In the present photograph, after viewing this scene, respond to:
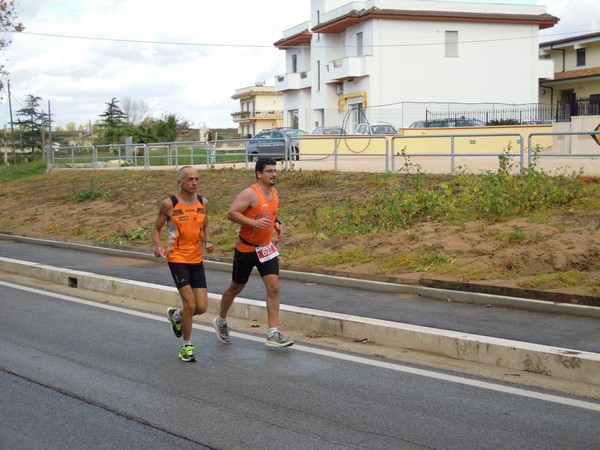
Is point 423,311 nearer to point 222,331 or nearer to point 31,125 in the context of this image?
point 222,331

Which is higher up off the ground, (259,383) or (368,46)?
(368,46)

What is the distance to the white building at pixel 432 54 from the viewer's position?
164ft

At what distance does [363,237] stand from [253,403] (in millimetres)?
8631

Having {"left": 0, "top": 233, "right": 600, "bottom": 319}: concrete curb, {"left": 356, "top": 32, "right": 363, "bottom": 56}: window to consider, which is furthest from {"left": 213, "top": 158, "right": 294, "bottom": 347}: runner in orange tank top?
{"left": 356, "top": 32, "right": 363, "bottom": 56}: window

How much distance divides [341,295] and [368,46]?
134 ft

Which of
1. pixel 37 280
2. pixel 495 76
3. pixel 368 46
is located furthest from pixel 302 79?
pixel 37 280

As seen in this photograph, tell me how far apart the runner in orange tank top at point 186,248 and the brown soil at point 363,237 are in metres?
4.07

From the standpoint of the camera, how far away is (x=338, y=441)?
564 cm

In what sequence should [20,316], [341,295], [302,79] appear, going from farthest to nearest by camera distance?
1. [302,79]
2. [341,295]
3. [20,316]

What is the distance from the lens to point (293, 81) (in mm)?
61875

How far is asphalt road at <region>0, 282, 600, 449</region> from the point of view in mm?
5719

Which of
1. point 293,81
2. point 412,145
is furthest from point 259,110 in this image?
point 412,145

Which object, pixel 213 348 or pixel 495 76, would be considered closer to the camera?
pixel 213 348

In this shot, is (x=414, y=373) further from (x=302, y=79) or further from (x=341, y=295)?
(x=302, y=79)
